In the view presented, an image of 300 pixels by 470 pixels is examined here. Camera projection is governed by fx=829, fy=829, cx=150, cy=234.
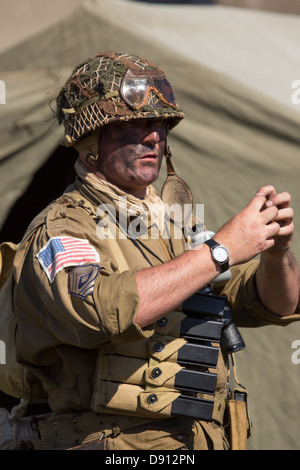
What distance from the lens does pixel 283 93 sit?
12.6 feet

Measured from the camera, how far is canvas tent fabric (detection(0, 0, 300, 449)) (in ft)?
12.0

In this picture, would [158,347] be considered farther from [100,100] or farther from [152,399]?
[100,100]

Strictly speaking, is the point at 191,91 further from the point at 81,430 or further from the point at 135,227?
the point at 81,430

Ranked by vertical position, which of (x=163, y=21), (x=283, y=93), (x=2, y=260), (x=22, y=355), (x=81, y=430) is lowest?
(x=81, y=430)

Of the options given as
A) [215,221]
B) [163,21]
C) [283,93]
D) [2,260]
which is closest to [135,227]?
[2,260]

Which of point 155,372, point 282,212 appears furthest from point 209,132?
point 155,372

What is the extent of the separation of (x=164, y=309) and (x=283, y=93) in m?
1.94

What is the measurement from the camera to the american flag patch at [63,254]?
2230 millimetres

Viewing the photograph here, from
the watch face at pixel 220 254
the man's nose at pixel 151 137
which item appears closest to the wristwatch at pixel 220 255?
the watch face at pixel 220 254

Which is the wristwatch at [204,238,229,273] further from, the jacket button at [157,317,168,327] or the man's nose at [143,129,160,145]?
the man's nose at [143,129,160,145]

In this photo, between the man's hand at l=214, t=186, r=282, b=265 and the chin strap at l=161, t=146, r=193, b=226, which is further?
the chin strap at l=161, t=146, r=193, b=226

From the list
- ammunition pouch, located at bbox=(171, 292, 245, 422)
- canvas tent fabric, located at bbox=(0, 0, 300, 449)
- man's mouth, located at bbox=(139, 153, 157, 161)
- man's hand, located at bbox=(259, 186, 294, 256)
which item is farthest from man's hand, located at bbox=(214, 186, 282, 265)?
canvas tent fabric, located at bbox=(0, 0, 300, 449)

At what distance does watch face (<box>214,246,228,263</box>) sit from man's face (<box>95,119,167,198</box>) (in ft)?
1.35

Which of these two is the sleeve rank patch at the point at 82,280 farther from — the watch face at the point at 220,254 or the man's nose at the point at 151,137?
the man's nose at the point at 151,137
